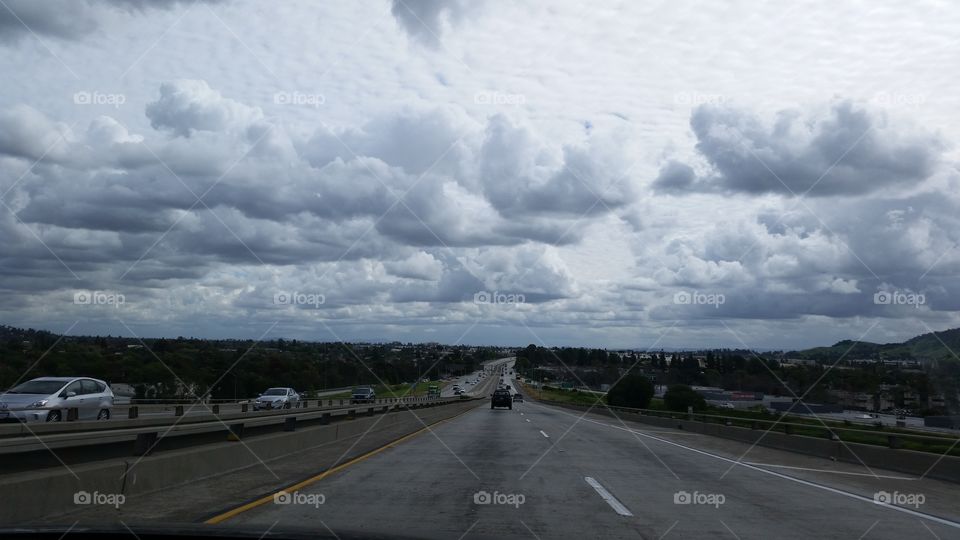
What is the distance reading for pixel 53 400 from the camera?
2186 centimetres

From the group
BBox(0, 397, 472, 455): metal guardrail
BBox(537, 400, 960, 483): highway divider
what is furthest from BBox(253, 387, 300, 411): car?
BBox(537, 400, 960, 483): highway divider

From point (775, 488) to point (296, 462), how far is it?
9485 mm

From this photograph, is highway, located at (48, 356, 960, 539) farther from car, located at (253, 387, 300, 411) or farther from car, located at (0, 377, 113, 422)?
car, located at (253, 387, 300, 411)

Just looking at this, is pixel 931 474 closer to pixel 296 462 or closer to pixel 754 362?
pixel 296 462

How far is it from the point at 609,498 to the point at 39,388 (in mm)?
18003

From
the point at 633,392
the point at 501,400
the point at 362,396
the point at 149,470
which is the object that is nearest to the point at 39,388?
the point at 149,470

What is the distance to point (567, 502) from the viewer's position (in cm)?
1126

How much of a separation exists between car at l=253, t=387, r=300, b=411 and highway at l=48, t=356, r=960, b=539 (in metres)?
29.0

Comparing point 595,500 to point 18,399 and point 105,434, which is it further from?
point 18,399

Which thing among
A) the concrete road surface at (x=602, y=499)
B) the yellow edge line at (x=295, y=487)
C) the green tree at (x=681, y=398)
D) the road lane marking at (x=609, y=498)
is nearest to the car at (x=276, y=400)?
the yellow edge line at (x=295, y=487)

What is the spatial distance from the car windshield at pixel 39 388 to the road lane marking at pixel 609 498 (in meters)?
16.4

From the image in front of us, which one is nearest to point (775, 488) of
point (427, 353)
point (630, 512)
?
point (630, 512)

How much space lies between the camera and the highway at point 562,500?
9102mm

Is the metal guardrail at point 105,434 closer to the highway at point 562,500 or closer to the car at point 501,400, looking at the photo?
the highway at point 562,500
